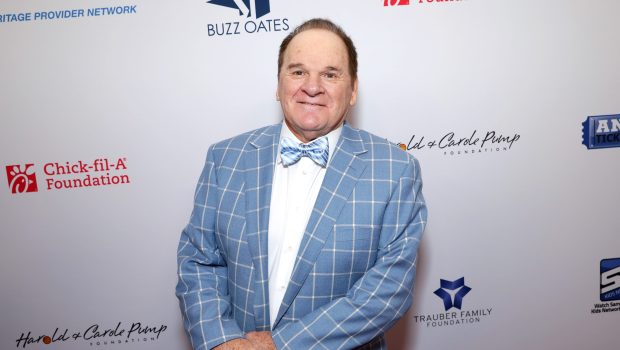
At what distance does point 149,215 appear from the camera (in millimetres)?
2117

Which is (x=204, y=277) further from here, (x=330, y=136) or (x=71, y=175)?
(x=71, y=175)

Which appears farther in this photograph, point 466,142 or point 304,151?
point 466,142

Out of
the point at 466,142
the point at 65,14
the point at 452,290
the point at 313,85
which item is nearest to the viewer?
the point at 313,85

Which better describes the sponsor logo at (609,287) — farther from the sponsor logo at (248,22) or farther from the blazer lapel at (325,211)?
the sponsor logo at (248,22)

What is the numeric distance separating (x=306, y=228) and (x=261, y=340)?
1.07ft

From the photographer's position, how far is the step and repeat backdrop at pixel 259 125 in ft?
6.62

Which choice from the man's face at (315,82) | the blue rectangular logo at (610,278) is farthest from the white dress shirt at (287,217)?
the blue rectangular logo at (610,278)

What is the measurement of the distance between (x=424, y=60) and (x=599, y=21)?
80 centimetres

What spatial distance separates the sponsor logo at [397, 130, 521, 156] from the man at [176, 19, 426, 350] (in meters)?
0.68

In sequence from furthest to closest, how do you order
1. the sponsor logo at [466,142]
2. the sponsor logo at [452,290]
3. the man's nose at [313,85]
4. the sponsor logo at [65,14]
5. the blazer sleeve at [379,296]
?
the sponsor logo at [452,290], the sponsor logo at [466,142], the sponsor logo at [65,14], the man's nose at [313,85], the blazer sleeve at [379,296]

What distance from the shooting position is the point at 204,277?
1.42m

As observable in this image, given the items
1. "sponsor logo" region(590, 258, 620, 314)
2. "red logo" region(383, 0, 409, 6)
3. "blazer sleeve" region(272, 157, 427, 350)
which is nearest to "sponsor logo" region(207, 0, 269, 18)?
"red logo" region(383, 0, 409, 6)

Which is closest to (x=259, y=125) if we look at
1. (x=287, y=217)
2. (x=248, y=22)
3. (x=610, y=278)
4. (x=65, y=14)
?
(x=248, y=22)

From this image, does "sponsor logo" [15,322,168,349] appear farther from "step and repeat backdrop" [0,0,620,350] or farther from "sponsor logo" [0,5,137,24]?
"sponsor logo" [0,5,137,24]
